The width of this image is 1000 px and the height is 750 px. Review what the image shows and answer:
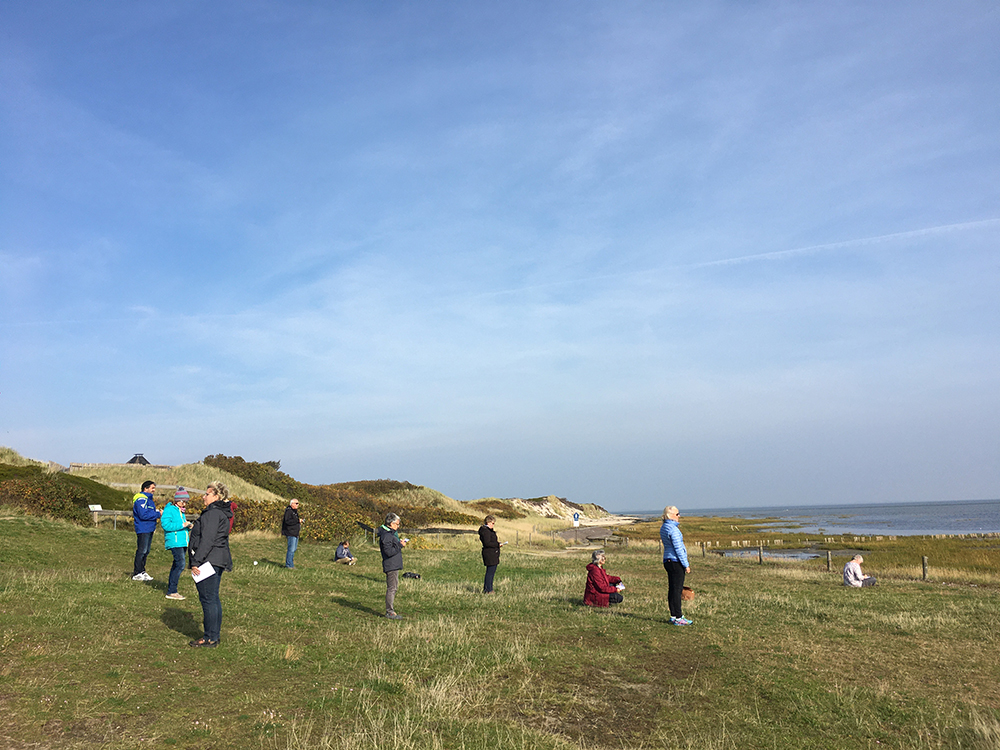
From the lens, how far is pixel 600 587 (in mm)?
14719

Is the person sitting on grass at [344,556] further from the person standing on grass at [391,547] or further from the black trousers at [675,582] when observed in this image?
the black trousers at [675,582]

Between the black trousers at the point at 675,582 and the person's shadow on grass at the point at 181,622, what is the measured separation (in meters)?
8.23

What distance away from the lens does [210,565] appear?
346 inches

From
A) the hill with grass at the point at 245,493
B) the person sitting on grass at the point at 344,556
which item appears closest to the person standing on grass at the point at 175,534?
the hill with grass at the point at 245,493

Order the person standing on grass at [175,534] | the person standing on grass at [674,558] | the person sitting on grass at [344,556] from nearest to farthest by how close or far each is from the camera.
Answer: the person standing on grass at [175,534]
the person standing on grass at [674,558]
the person sitting on grass at [344,556]

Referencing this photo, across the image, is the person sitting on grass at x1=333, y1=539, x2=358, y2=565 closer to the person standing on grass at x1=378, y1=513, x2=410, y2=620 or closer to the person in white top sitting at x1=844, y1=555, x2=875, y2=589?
the person standing on grass at x1=378, y1=513, x2=410, y2=620

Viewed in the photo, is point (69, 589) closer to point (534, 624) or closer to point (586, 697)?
point (534, 624)

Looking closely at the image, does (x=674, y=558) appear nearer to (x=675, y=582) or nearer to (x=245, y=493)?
(x=675, y=582)

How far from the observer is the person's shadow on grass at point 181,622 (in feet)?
32.4

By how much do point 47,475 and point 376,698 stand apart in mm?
26286

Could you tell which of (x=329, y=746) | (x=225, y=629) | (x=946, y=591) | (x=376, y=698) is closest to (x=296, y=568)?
(x=225, y=629)

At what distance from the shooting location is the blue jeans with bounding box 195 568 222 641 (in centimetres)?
883

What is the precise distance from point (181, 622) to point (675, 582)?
28.9 feet

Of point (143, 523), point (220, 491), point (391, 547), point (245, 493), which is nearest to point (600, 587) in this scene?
point (391, 547)
